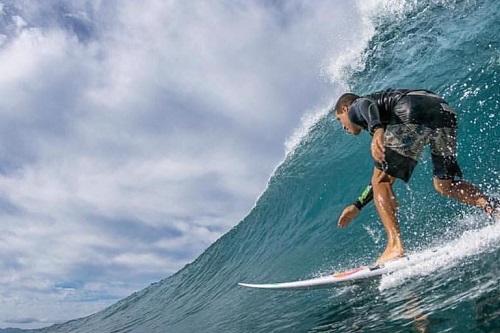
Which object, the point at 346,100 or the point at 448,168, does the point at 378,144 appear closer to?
the point at 448,168

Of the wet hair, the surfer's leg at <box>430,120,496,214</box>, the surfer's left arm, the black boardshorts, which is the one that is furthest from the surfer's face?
the surfer's leg at <box>430,120,496,214</box>

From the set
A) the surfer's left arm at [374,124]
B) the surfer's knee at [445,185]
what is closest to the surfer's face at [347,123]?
the surfer's left arm at [374,124]

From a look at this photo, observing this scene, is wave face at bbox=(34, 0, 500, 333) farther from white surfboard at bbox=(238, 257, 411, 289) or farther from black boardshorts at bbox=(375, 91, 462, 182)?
black boardshorts at bbox=(375, 91, 462, 182)

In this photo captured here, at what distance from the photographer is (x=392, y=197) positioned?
519cm

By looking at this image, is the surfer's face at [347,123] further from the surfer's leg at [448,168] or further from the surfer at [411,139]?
the surfer's leg at [448,168]

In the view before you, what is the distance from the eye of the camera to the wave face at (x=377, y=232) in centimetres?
376

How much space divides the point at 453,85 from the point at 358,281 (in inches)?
309

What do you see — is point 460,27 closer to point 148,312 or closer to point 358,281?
point 358,281

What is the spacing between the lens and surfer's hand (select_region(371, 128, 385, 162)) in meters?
4.69

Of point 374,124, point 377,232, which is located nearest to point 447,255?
point 374,124

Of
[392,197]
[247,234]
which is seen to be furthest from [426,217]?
[247,234]

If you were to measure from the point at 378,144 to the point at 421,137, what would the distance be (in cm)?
57

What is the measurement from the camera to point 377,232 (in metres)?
7.56

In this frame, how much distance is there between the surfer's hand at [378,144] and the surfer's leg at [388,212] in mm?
478
